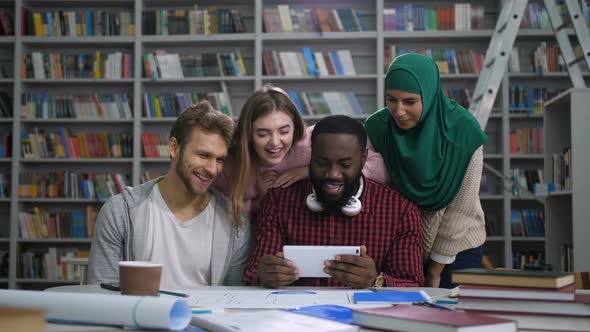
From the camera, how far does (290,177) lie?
213cm

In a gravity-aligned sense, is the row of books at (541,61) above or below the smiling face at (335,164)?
above

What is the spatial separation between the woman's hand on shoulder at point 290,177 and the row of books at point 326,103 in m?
3.15

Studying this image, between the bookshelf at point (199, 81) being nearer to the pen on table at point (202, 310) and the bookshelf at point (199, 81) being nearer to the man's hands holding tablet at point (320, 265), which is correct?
the man's hands holding tablet at point (320, 265)

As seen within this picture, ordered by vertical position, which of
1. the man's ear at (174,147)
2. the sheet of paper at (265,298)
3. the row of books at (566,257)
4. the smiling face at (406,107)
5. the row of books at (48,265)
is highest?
the smiling face at (406,107)

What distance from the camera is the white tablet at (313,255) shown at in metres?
1.61

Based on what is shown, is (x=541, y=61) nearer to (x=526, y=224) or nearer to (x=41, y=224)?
(x=526, y=224)

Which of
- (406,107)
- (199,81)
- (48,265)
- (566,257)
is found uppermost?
(199,81)

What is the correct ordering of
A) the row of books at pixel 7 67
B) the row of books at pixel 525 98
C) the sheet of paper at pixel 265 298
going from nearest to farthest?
the sheet of paper at pixel 265 298 < the row of books at pixel 525 98 < the row of books at pixel 7 67

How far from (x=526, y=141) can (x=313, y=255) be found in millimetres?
3998

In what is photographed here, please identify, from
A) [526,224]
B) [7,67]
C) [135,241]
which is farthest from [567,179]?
[7,67]

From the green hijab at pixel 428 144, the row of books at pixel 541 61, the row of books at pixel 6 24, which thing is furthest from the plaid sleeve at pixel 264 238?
the row of books at pixel 6 24

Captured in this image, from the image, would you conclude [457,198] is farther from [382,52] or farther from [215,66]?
[215,66]

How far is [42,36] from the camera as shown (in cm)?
547

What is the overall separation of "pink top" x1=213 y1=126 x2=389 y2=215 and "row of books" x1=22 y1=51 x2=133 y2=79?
11.8ft
